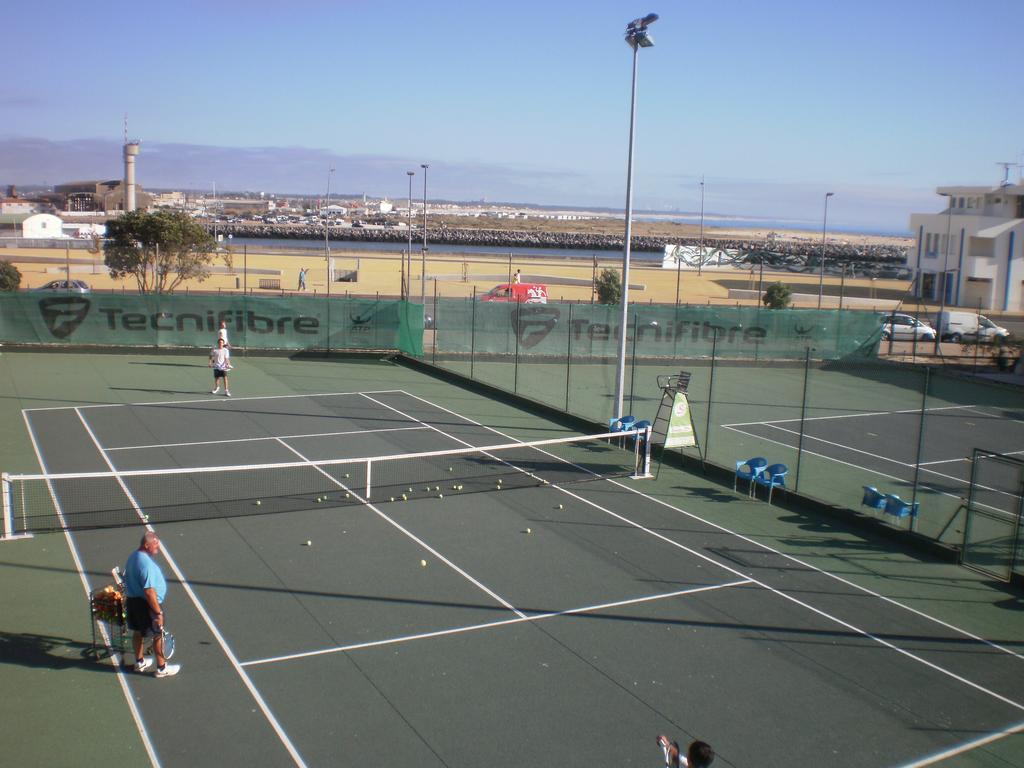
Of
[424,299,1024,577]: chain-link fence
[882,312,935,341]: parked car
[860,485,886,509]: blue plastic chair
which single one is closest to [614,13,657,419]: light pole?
[424,299,1024,577]: chain-link fence

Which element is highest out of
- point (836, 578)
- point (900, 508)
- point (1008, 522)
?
point (1008, 522)

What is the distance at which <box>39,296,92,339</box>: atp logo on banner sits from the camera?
3122 centimetres

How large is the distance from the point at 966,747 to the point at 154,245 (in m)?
37.6

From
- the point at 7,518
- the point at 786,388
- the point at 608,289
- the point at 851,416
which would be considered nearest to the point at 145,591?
the point at 7,518

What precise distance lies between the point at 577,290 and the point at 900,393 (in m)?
35.0

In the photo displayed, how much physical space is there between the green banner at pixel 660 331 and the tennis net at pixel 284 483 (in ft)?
42.6

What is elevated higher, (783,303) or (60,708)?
(783,303)

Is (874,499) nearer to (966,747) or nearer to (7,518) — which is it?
(966,747)

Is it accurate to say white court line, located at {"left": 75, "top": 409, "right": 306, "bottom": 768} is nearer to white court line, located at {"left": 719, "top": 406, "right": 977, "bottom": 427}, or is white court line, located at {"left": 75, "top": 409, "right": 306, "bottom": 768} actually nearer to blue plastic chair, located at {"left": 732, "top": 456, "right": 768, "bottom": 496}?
blue plastic chair, located at {"left": 732, "top": 456, "right": 768, "bottom": 496}

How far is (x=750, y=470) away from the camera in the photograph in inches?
675

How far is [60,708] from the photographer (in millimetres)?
8922

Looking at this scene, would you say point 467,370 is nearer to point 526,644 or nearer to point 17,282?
point 526,644

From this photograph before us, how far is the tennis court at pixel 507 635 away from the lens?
881 centimetres

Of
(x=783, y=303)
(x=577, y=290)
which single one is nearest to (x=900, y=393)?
(x=783, y=303)
